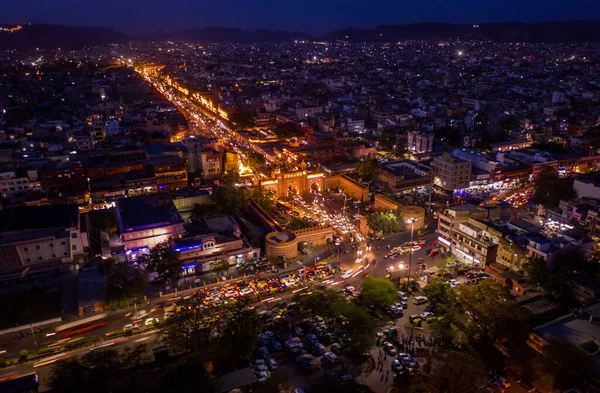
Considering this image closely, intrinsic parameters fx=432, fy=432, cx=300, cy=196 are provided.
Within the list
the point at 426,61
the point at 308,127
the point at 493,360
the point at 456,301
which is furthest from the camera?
the point at 426,61

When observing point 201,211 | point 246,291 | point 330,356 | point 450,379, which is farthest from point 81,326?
point 450,379

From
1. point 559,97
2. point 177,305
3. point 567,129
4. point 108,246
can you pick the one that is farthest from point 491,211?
point 559,97

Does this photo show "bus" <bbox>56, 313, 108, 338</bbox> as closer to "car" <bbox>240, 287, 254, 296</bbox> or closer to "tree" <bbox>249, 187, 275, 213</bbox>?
"car" <bbox>240, 287, 254, 296</bbox>

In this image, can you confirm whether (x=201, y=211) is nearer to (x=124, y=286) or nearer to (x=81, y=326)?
(x=124, y=286)

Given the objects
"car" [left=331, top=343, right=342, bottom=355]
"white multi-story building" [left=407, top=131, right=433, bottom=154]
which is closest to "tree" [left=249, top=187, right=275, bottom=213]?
"car" [left=331, top=343, right=342, bottom=355]

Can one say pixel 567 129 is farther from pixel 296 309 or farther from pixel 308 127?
pixel 296 309

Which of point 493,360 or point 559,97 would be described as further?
point 559,97

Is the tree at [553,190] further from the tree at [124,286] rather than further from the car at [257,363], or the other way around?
the tree at [124,286]

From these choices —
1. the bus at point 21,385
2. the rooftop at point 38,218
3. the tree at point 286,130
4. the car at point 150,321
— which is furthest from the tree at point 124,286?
the tree at point 286,130
